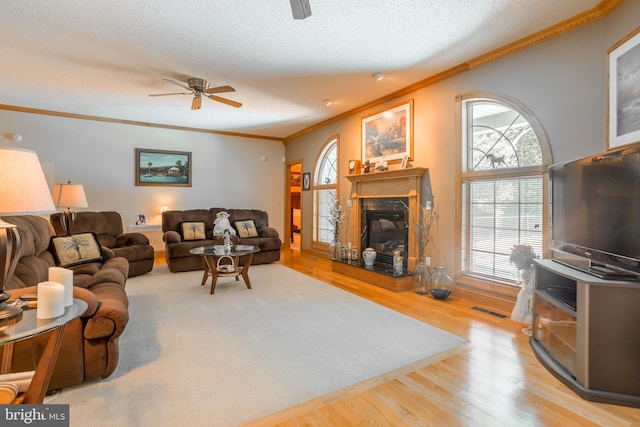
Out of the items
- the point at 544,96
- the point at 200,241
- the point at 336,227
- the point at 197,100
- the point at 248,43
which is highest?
the point at 248,43

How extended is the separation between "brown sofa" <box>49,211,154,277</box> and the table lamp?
187 millimetres

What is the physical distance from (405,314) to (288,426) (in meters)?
1.94

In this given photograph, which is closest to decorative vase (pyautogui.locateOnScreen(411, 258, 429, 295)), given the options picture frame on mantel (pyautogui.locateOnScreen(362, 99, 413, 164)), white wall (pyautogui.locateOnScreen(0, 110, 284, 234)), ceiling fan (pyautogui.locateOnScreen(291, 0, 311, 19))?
picture frame on mantel (pyautogui.locateOnScreen(362, 99, 413, 164))

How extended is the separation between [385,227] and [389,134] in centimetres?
144

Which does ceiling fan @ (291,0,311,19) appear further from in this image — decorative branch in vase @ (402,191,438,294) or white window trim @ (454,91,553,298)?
decorative branch in vase @ (402,191,438,294)

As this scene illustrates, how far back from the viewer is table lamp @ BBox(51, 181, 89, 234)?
442cm

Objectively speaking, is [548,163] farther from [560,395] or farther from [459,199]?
[560,395]

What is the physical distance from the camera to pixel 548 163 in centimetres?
299

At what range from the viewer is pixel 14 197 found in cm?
125

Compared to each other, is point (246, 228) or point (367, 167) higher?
point (367, 167)

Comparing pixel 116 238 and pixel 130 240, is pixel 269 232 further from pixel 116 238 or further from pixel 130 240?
pixel 116 238

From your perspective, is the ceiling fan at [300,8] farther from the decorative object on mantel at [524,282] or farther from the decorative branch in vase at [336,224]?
the decorative branch in vase at [336,224]

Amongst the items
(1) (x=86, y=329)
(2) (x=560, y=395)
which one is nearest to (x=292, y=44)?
(1) (x=86, y=329)

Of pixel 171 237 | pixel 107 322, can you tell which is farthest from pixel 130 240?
pixel 107 322
